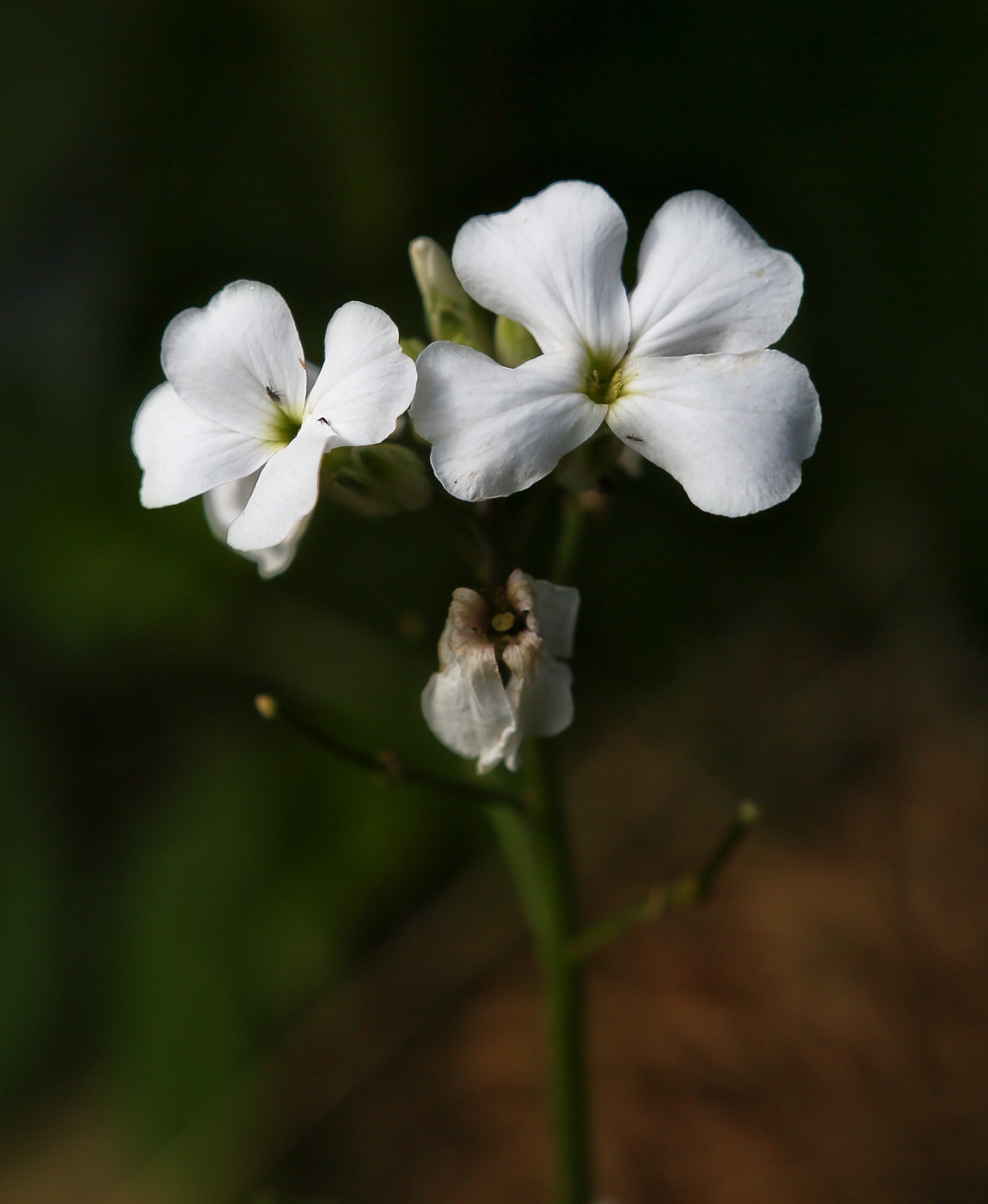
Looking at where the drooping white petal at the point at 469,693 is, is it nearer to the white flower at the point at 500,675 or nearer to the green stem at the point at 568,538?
the white flower at the point at 500,675

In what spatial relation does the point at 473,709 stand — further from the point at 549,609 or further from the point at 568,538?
the point at 568,538

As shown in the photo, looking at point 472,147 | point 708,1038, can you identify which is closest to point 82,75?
point 472,147

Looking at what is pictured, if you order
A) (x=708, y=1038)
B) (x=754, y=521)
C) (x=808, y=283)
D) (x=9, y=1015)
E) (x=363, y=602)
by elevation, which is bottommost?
(x=708, y=1038)

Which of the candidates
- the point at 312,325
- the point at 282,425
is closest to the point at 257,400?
the point at 282,425

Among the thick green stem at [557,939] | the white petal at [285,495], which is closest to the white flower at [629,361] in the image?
the white petal at [285,495]

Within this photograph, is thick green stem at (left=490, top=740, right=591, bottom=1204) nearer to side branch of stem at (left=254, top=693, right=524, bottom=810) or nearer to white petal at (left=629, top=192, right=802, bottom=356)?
side branch of stem at (left=254, top=693, right=524, bottom=810)

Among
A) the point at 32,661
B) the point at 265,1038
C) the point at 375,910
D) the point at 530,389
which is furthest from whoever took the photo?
the point at 32,661

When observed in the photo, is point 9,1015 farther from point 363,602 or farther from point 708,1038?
point 708,1038
